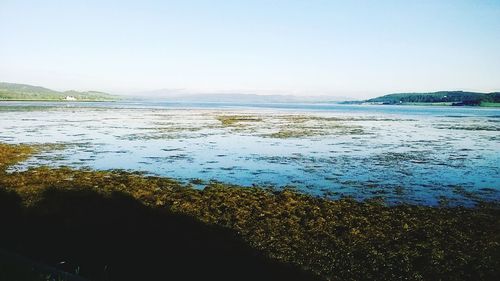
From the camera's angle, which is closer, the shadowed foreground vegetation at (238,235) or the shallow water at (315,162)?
the shadowed foreground vegetation at (238,235)

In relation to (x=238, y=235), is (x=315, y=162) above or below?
above

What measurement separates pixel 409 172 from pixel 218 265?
1424 cm

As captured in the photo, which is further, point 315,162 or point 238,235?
point 315,162

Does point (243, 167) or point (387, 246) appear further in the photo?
point (243, 167)

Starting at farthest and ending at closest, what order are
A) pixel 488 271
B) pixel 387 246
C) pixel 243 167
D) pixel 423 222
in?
1. pixel 243 167
2. pixel 423 222
3. pixel 387 246
4. pixel 488 271

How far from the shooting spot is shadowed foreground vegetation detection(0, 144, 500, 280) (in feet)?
29.2

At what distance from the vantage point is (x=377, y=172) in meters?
19.9

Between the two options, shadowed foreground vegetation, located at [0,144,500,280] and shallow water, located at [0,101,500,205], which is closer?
shadowed foreground vegetation, located at [0,144,500,280]

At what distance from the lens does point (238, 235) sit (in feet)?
35.7

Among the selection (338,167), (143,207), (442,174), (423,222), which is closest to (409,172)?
(442,174)

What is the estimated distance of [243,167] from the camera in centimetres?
2109

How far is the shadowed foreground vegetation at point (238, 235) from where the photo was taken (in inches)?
350

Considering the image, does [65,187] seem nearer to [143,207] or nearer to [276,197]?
[143,207]

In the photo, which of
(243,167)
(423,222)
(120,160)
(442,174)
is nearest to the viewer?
(423,222)
